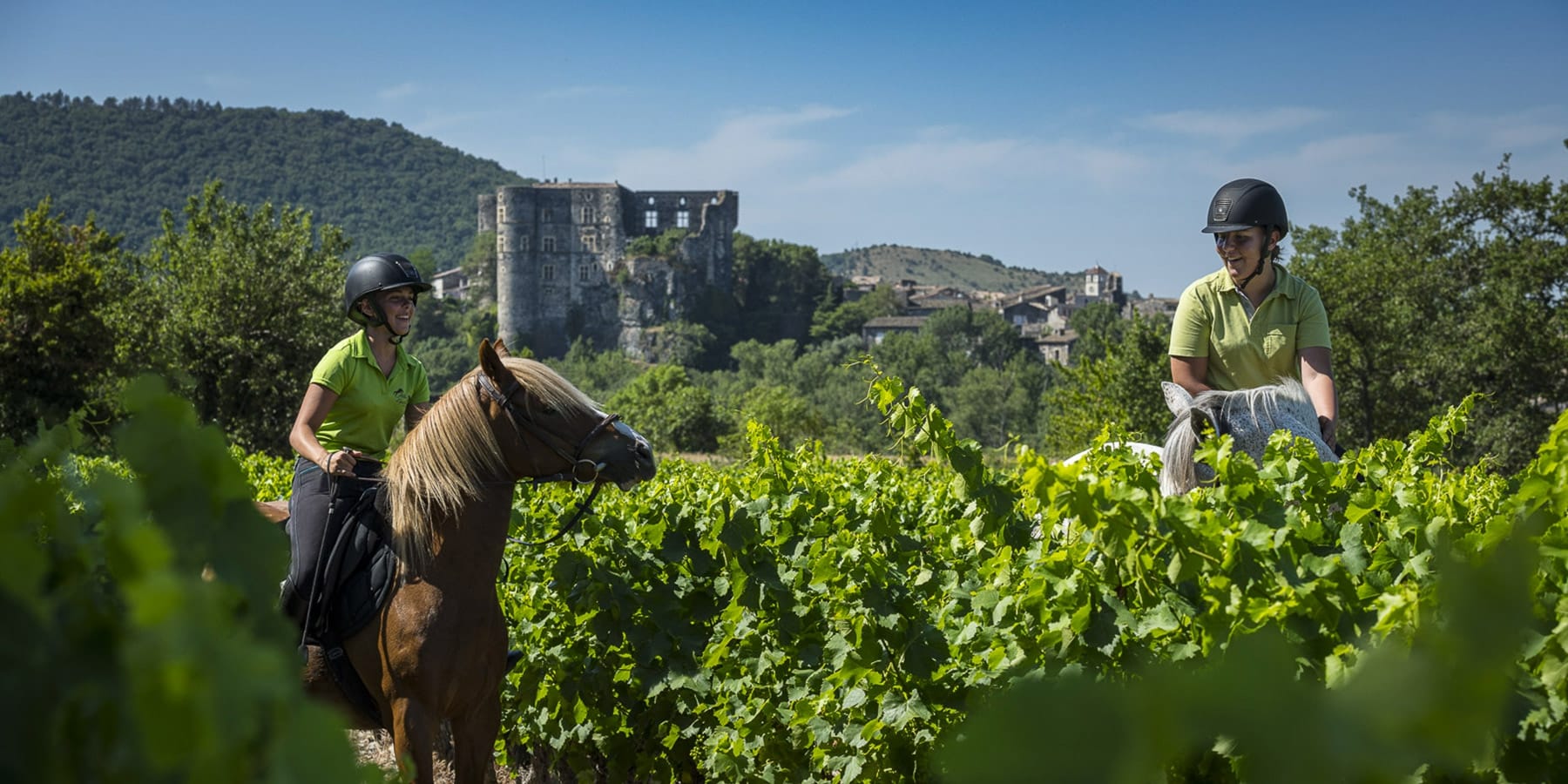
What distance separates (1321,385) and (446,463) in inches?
143

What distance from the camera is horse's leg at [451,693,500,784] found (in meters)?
4.61

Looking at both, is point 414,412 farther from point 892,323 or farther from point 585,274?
point 892,323

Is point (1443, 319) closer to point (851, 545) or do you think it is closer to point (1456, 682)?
point (851, 545)

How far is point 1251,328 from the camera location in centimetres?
527

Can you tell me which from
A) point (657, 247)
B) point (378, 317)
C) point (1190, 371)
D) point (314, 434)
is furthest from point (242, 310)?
point (657, 247)

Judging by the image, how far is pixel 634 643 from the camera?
5617 millimetres

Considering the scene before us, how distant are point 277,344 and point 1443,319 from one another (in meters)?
33.7

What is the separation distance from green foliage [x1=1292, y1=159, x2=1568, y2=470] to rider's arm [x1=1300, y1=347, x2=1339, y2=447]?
1149 inches

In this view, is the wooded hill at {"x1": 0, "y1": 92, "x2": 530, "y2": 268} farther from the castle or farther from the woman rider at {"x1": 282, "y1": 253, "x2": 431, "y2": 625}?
the woman rider at {"x1": 282, "y1": 253, "x2": 431, "y2": 625}

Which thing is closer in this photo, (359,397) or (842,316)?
(359,397)

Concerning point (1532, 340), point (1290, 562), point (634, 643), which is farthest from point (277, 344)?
point (1532, 340)

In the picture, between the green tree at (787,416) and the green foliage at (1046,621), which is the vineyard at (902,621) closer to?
the green foliage at (1046,621)

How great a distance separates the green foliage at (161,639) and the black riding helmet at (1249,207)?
186 inches

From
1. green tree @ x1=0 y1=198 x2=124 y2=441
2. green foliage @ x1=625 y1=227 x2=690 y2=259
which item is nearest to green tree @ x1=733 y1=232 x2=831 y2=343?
green foliage @ x1=625 y1=227 x2=690 y2=259
